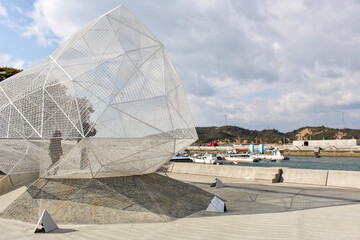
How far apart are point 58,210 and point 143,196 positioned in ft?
10.6

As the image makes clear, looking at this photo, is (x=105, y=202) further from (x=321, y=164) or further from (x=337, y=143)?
(x=337, y=143)

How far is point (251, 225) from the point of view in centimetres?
948

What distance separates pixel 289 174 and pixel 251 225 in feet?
39.2

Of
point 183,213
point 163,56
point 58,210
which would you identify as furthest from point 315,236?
point 163,56

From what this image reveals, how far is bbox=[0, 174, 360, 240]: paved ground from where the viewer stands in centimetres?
846

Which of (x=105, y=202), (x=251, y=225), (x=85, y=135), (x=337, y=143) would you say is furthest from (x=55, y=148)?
(x=337, y=143)

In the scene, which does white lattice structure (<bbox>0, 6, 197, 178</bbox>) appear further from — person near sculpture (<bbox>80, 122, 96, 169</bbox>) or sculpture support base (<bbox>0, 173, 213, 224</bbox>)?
sculpture support base (<bbox>0, 173, 213, 224</bbox>)

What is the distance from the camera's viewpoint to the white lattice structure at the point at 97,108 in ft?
36.7

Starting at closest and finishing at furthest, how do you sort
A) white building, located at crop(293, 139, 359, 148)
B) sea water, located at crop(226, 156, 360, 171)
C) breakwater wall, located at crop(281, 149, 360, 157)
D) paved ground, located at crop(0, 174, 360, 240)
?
paved ground, located at crop(0, 174, 360, 240)
sea water, located at crop(226, 156, 360, 171)
breakwater wall, located at crop(281, 149, 360, 157)
white building, located at crop(293, 139, 359, 148)

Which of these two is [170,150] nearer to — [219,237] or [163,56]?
[163,56]

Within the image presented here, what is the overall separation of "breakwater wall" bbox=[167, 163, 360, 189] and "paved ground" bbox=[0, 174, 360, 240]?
3.99 m

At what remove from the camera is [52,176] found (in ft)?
42.5

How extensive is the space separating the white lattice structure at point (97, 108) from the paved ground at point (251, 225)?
2.91 metres

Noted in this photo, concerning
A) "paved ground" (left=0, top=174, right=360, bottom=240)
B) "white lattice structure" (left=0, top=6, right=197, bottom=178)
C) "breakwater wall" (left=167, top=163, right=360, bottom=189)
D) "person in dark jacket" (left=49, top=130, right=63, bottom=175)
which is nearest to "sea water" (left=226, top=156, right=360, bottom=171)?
"breakwater wall" (left=167, top=163, right=360, bottom=189)
